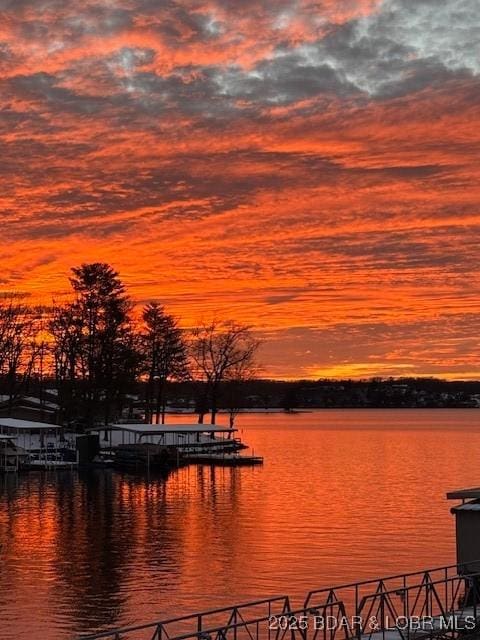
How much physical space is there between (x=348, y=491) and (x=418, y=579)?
37.7 m

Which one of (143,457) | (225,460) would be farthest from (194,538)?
(225,460)

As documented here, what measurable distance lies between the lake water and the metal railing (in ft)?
7.49

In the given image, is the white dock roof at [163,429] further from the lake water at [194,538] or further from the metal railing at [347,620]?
the metal railing at [347,620]

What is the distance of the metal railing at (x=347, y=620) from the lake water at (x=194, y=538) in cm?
228

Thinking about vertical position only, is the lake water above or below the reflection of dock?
below

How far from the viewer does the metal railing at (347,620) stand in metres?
22.1

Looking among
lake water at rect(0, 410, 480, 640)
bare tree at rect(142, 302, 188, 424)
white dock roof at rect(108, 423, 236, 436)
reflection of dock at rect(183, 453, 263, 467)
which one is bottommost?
lake water at rect(0, 410, 480, 640)

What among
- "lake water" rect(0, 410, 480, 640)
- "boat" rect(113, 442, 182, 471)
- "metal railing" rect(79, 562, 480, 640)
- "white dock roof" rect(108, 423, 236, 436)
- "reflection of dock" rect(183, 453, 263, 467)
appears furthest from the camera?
"reflection of dock" rect(183, 453, 263, 467)

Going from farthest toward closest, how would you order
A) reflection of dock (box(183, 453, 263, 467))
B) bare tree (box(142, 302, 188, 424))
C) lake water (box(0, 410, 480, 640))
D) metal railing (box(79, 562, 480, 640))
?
bare tree (box(142, 302, 188, 424)) → reflection of dock (box(183, 453, 263, 467)) → lake water (box(0, 410, 480, 640)) → metal railing (box(79, 562, 480, 640))

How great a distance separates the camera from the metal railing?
22.1m

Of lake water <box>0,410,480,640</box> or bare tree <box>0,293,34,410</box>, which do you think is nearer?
lake water <box>0,410,480,640</box>

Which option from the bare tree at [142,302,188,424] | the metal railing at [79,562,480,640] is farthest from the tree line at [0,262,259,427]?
the metal railing at [79,562,480,640]

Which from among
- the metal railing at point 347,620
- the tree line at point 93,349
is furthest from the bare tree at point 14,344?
the metal railing at point 347,620

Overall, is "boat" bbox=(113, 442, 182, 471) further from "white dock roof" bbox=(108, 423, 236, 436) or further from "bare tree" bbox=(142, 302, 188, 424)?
"bare tree" bbox=(142, 302, 188, 424)
